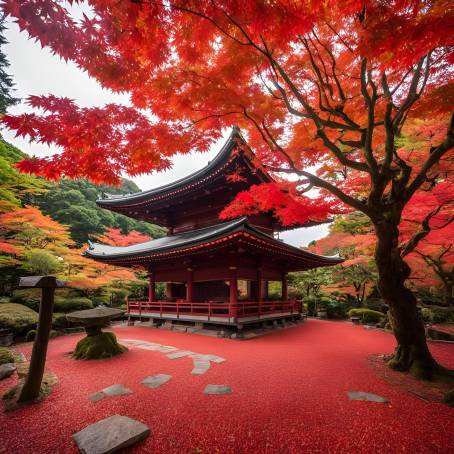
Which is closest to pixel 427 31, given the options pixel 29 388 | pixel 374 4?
pixel 374 4

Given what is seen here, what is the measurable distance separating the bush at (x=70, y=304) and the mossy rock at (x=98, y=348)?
30.4 ft

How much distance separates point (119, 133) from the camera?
17.2 ft

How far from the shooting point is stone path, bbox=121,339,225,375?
16.5 feet

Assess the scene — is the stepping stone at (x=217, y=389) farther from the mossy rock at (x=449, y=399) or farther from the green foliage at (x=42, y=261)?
the green foliage at (x=42, y=261)

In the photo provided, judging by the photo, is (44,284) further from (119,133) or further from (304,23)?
(304,23)

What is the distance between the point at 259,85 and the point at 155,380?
6354mm

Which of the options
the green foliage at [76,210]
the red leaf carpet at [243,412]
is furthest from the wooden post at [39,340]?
the green foliage at [76,210]

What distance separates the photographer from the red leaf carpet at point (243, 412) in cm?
259

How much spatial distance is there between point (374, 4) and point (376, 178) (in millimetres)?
2653

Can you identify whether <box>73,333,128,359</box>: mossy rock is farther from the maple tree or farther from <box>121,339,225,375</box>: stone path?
the maple tree

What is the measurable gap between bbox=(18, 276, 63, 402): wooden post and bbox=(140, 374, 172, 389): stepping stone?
1604 mm

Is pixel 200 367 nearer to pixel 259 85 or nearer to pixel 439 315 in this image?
pixel 259 85

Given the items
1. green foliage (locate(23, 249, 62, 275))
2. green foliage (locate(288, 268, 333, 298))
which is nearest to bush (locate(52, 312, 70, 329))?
green foliage (locate(23, 249, 62, 275))

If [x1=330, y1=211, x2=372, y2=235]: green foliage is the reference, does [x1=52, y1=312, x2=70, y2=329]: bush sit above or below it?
below
